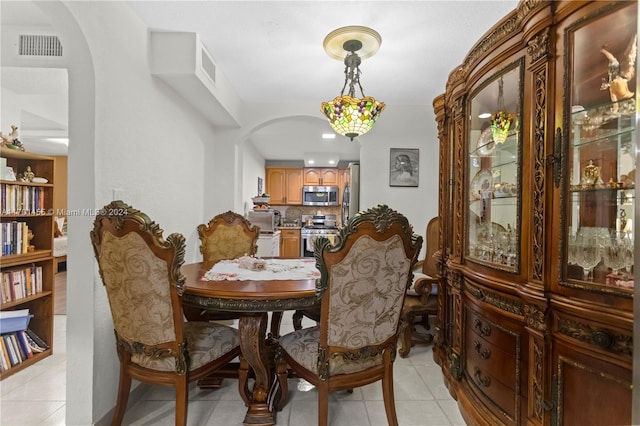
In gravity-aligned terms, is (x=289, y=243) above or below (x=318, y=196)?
below

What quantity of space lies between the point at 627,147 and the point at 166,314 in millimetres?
1899

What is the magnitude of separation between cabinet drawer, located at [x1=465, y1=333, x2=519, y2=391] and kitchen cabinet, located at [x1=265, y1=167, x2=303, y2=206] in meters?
5.56

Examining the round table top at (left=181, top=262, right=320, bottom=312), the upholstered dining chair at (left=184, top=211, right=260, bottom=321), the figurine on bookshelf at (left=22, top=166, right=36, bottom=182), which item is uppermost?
the figurine on bookshelf at (left=22, top=166, right=36, bottom=182)

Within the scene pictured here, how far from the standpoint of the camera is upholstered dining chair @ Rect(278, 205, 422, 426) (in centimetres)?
117

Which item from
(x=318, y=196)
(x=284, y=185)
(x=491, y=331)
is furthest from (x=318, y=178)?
(x=491, y=331)

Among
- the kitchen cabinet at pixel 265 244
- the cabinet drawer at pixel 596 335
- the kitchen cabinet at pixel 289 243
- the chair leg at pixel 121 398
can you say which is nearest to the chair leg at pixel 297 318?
the chair leg at pixel 121 398

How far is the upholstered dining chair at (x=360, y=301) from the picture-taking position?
1.17m

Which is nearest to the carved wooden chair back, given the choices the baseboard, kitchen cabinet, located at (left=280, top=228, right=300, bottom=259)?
the baseboard

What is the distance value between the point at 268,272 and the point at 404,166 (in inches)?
92.7

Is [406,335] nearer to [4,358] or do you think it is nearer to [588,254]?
[588,254]

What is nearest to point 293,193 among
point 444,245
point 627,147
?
point 444,245

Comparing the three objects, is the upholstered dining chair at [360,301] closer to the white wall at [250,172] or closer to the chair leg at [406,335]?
the chair leg at [406,335]

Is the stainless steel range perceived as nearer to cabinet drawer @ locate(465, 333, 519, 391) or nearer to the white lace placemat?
the white lace placemat

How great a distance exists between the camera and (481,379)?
1482 mm
